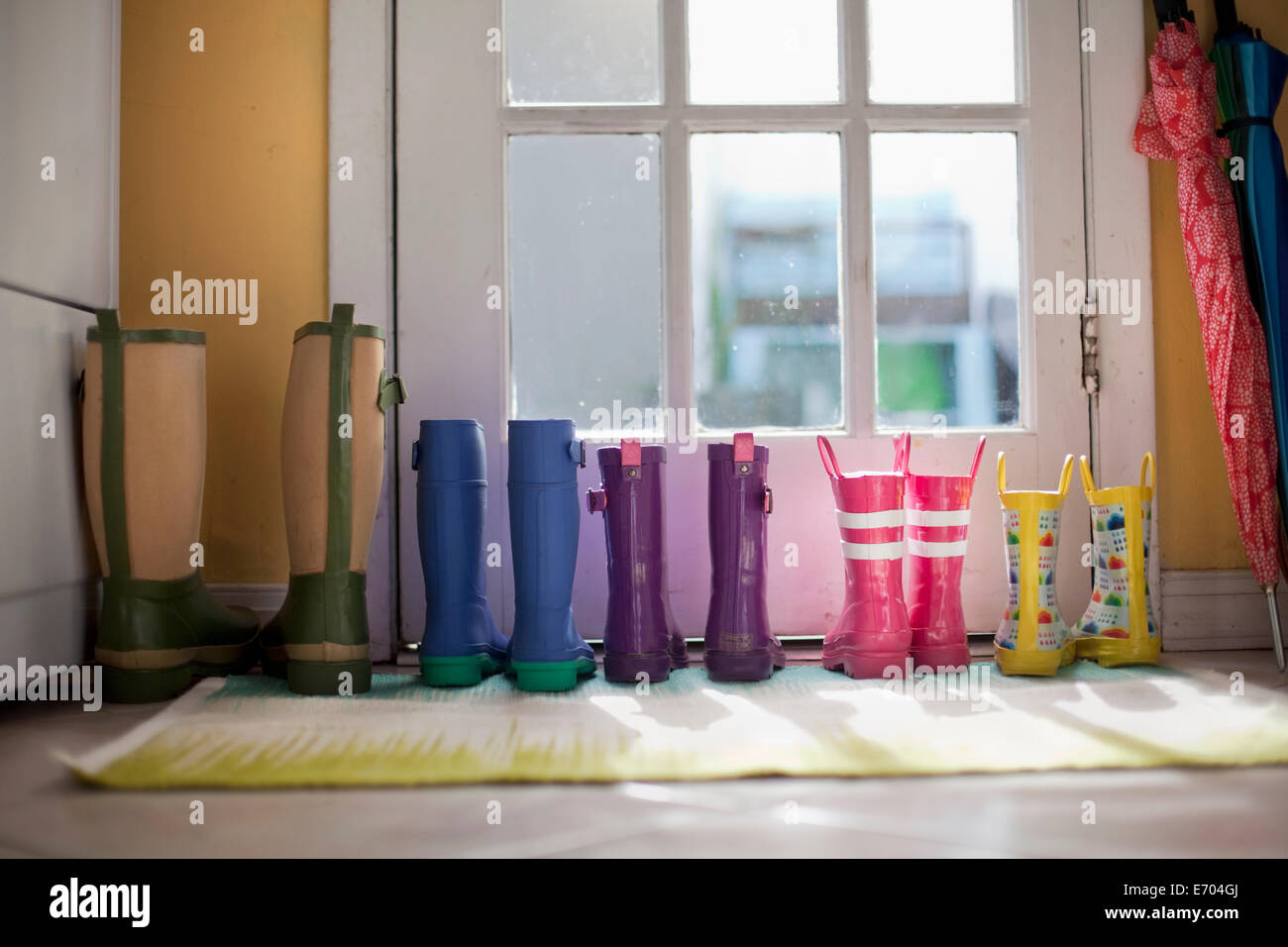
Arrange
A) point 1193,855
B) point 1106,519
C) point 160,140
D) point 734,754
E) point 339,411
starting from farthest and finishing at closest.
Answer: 1. point 160,140
2. point 1106,519
3. point 339,411
4. point 734,754
5. point 1193,855

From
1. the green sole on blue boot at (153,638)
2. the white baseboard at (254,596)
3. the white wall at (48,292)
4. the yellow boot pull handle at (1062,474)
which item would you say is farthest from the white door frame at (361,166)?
the yellow boot pull handle at (1062,474)

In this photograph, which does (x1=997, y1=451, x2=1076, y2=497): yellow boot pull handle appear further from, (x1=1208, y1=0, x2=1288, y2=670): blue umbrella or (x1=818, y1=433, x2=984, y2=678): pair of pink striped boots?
(x1=1208, y1=0, x2=1288, y2=670): blue umbrella

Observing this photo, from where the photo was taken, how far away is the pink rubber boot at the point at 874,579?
197 centimetres

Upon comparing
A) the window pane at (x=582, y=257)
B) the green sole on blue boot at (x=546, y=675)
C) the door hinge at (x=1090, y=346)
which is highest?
the window pane at (x=582, y=257)

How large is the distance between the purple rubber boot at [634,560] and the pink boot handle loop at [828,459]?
1.28 feet

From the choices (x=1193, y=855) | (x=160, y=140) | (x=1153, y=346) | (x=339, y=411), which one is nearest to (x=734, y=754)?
(x=1193, y=855)

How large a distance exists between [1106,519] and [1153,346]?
20.1 inches

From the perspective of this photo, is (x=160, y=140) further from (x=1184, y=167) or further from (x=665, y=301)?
(x=1184, y=167)

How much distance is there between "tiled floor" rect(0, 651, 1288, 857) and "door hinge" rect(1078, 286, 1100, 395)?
43.7 inches

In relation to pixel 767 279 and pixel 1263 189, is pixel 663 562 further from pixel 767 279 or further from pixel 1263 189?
pixel 1263 189

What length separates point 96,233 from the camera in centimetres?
208

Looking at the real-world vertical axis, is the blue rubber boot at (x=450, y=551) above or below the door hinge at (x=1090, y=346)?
below

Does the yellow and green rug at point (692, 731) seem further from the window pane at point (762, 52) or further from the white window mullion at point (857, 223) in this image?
the window pane at point (762, 52)

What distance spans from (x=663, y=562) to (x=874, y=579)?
1.49 feet
